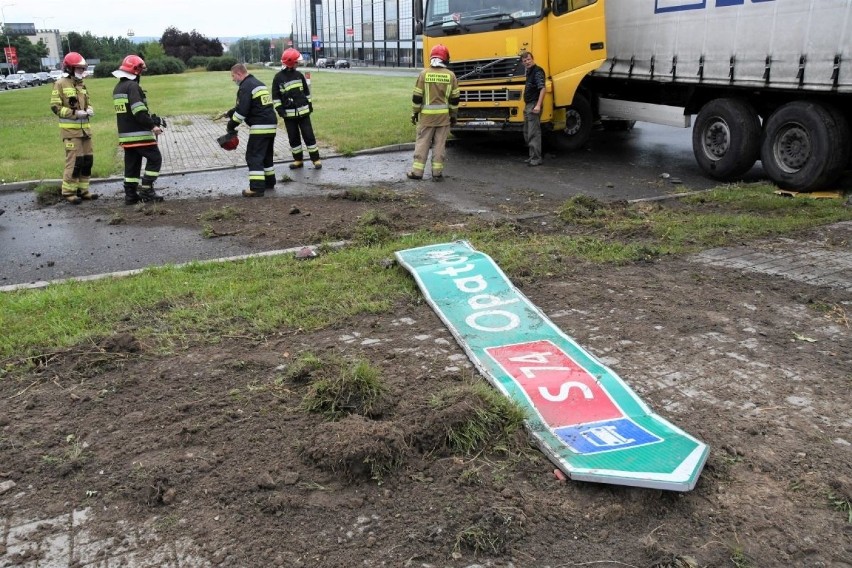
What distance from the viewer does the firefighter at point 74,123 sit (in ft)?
30.1

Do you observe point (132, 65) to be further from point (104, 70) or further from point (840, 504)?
point (104, 70)

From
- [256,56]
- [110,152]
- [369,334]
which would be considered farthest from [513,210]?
[256,56]

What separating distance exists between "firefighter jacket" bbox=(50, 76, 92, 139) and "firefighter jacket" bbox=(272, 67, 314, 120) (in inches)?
117

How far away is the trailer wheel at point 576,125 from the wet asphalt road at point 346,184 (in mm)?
273

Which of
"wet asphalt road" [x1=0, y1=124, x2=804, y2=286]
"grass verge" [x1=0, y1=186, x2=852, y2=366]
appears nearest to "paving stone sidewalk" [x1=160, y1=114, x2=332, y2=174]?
"wet asphalt road" [x1=0, y1=124, x2=804, y2=286]

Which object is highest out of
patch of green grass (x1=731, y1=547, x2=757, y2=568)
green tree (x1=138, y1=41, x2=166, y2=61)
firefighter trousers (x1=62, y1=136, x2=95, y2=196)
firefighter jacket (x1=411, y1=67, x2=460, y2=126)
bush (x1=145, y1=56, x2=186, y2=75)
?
green tree (x1=138, y1=41, x2=166, y2=61)

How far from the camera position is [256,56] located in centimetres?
11619

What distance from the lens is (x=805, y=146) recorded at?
895 centimetres

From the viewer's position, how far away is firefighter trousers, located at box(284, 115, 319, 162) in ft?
38.1

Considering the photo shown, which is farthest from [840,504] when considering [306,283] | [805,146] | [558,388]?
[805,146]

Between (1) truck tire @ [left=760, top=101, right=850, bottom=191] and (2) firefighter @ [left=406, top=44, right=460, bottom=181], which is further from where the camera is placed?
(2) firefighter @ [left=406, top=44, right=460, bottom=181]

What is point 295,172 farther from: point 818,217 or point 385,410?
point 385,410

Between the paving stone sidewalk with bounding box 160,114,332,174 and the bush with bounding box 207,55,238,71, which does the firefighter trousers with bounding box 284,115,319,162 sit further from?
the bush with bounding box 207,55,238,71

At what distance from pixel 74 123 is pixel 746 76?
8.90 m
